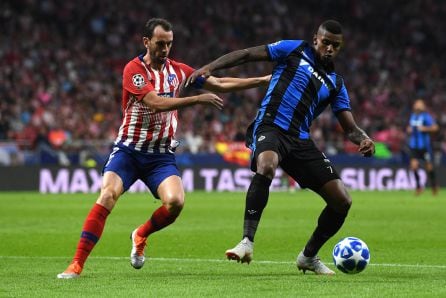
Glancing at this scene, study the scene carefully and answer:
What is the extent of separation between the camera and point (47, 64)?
31844 millimetres

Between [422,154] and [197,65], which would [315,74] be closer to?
[422,154]

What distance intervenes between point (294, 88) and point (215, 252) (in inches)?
125

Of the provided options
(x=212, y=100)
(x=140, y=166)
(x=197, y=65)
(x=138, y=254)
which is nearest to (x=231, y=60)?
(x=212, y=100)

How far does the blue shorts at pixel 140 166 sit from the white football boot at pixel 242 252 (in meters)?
1.40

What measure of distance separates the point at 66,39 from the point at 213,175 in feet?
26.5

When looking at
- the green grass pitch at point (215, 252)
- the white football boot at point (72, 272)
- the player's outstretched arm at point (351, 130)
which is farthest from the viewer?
the player's outstretched arm at point (351, 130)

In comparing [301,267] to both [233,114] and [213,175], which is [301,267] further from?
[233,114]

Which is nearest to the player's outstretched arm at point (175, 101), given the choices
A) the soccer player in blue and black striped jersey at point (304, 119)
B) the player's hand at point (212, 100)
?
the player's hand at point (212, 100)

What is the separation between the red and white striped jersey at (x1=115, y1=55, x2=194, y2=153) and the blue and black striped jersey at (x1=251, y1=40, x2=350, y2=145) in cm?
89

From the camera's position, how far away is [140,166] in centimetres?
938

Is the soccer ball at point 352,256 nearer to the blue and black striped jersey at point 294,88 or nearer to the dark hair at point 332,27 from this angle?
the blue and black striped jersey at point 294,88

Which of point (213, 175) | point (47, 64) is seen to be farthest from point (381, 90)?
point (47, 64)

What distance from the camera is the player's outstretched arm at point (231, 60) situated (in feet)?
27.9

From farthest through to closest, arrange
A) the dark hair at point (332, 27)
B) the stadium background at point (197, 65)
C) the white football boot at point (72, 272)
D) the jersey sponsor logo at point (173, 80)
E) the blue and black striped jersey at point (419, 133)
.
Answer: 1. the stadium background at point (197, 65)
2. the blue and black striped jersey at point (419, 133)
3. the jersey sponsor logo at point (173, 80)
4. the dark hair at point (332, 27)
5. the white football boot at point (72, 272)
